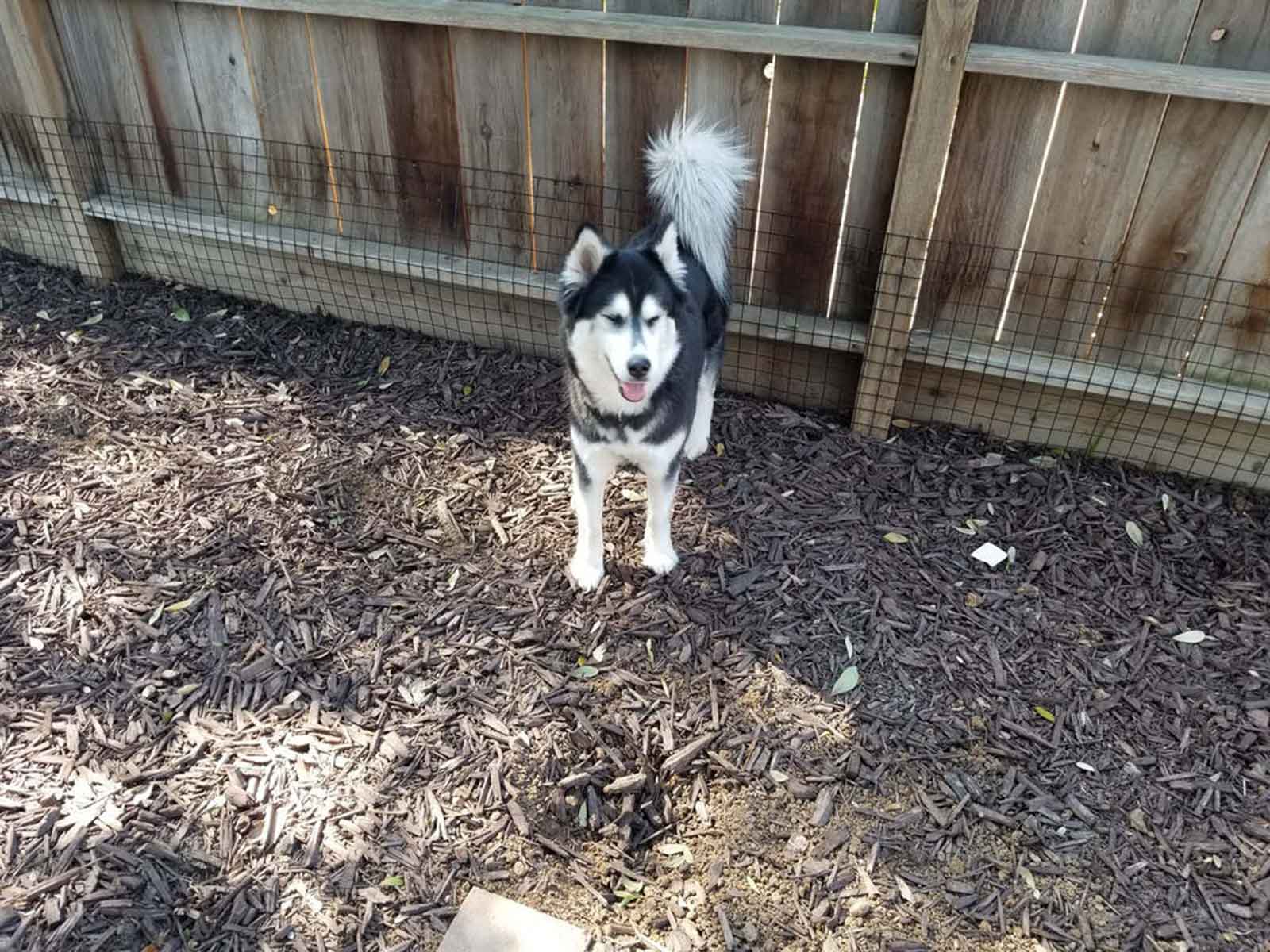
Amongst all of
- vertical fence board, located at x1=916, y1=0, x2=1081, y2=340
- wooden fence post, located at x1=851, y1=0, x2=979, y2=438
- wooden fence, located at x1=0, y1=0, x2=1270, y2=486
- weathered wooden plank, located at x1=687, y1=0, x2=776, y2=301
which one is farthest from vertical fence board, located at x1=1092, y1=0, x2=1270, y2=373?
weathered wooden plank, located at x1=687, y1=0, x2=776, y2=301

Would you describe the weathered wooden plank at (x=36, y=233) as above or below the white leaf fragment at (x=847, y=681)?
above

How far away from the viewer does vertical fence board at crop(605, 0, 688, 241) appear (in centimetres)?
328

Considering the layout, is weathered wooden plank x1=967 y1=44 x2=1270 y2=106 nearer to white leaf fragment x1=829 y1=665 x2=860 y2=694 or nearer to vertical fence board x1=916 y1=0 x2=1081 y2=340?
vertical fence board x1=916 y1=0 x2=1081 y2=340

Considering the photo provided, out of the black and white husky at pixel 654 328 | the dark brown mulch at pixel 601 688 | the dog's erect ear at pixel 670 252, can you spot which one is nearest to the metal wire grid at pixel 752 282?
the dark brown mulch at pixel 601 688

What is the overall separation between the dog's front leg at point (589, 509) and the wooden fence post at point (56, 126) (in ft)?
11.2

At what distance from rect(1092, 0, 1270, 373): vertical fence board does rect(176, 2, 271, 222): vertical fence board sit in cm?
390

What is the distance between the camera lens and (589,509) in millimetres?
2893

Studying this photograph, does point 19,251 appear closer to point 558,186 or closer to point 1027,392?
point 558,186

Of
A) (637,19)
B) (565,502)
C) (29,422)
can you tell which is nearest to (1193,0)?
(637,19)

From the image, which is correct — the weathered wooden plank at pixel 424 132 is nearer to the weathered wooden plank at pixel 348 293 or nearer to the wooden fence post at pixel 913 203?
the weathered wooden plank at pixel 348 293

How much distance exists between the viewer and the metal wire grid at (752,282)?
129 inches

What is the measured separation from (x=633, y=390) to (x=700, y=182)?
995mm

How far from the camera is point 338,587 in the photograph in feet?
9.77

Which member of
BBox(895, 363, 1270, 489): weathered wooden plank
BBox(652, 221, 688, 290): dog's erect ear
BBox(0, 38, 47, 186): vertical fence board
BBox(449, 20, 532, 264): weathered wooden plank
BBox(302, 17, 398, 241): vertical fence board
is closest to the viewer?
BBox(652, 221, 688, 290): dog's erect ear
